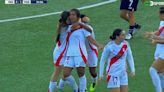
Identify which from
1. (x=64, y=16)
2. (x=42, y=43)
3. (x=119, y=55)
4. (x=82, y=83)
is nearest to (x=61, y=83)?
(x=82, y=83)

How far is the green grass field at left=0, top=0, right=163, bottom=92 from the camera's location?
47.0 ft

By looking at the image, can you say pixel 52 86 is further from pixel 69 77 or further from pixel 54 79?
pixel 69 77

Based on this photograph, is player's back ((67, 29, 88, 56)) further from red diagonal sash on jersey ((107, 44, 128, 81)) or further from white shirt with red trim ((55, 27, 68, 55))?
red diagonal sash on jersey ((107, 44, 128, 81))

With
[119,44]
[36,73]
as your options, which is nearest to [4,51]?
[36,73]

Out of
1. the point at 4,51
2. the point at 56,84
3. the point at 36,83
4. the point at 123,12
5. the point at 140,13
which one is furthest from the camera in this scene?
the point at 140,13

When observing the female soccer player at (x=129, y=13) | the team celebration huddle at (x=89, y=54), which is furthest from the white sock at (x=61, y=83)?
the female soccer player at (x=129, y=13)

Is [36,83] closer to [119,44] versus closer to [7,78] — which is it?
[7,78]

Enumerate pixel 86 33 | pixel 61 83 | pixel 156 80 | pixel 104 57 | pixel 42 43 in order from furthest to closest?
pixel 42 43
pixel 61 83
pixel 156 80
pixel 86 33
pixel 104 57

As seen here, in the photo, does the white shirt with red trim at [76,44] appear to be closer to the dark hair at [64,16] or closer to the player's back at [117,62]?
the dark hair at [64,16]

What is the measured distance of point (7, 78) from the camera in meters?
14.6

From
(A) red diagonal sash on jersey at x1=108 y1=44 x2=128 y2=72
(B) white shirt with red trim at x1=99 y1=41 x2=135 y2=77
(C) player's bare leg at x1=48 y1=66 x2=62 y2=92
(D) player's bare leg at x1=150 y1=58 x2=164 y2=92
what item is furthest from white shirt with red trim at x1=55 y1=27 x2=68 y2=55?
(D) player's bare leg at x1=150 y1=58 x2=164 y2=92

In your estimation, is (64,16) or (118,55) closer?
(118,55)

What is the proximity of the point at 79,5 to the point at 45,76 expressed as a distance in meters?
7.76

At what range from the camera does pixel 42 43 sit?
58.2 feet
